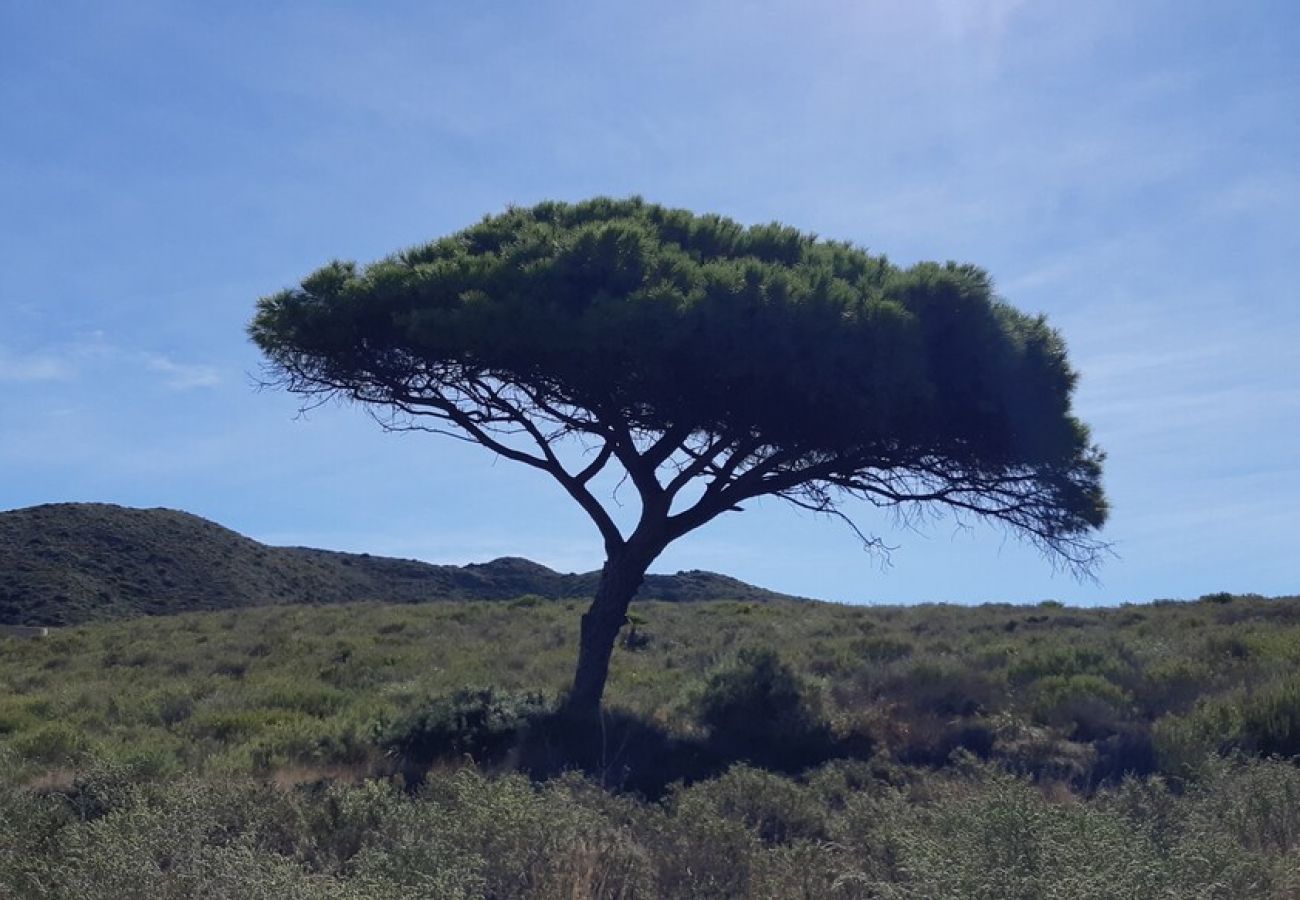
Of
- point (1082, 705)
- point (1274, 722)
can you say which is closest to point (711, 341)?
point (1082, 705)

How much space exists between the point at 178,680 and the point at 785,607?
63.5ft

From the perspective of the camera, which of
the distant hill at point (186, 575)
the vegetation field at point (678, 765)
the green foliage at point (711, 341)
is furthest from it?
the distant hill at point (186, 575)

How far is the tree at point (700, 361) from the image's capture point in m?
15.5

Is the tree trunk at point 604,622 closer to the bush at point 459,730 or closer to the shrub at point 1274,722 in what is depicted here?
the bush at point 459,730

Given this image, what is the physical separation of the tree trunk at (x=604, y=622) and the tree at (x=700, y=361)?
0.10 feet

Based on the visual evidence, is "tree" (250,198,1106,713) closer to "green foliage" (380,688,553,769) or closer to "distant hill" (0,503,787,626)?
"green foliage" (380,688,553,769)

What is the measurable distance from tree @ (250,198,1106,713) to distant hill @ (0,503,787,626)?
26.9 metres

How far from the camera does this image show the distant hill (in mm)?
42219

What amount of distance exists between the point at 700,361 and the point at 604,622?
3334mm

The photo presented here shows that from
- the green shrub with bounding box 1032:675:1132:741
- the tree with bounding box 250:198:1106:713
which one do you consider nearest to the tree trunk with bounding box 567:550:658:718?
the tree with bounding box 250:198:1106:713

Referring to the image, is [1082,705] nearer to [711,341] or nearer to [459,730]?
[711,341]

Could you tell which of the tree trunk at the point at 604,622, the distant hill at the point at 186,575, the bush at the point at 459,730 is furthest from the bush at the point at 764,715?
the distant hill at the point at 186,575

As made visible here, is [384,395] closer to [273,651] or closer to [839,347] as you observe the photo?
[839,347]

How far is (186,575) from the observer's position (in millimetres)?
45438
